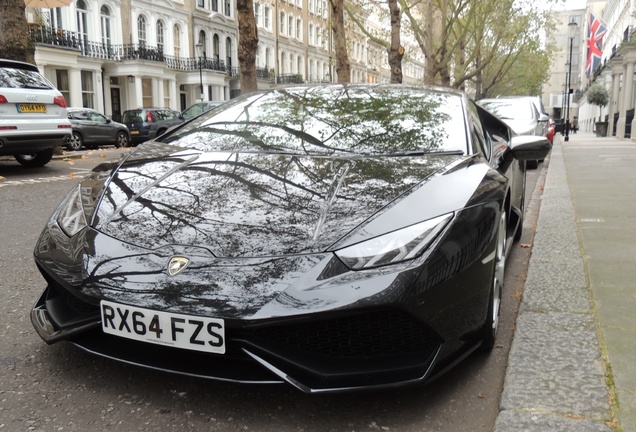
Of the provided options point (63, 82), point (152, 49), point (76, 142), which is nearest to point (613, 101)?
point (152, 49)

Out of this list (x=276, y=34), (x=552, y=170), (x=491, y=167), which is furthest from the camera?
(x=276, y=34)

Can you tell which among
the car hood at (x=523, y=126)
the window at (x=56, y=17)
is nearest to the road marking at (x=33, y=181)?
the car hood at (x=523, y=126)

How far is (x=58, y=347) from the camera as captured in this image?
8.75 feet

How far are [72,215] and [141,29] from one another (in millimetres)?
36145

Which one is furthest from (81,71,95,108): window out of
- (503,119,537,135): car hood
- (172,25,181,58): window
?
(503,119,537,135): car hood

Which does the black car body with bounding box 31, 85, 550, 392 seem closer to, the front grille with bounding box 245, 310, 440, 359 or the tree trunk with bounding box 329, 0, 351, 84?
the front grille with bounding box 245, 310, 440, 359

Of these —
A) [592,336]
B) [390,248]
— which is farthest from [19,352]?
[592,336]

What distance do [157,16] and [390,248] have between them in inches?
1497

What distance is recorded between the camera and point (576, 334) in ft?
9.24

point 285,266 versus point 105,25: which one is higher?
point 105,25

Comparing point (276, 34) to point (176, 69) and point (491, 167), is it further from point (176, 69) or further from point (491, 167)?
point (491, 167)

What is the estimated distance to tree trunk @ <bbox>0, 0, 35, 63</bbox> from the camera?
474 inches

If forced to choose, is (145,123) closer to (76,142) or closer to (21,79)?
(76,142)

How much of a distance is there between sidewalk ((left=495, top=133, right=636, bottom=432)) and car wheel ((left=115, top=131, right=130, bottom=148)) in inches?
725
